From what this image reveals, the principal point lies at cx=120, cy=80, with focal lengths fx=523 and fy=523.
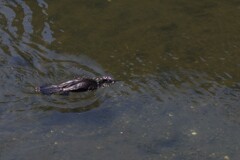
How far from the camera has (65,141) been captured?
7.33m

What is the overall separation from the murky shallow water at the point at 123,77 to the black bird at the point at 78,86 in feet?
0.36

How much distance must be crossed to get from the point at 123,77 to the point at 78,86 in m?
0.94

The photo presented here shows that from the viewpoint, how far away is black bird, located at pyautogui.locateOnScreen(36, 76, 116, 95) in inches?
322

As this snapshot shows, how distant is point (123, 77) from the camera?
8.89m

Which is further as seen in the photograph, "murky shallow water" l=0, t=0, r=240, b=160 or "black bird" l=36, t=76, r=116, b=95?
"black bird" l=36, t=76, r=116, b=95

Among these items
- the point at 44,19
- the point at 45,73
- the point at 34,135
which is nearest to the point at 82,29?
the point at 44,19

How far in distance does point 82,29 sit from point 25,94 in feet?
8.31

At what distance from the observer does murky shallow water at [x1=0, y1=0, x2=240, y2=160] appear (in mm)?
7355

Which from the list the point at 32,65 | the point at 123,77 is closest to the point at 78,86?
the point at 123,77

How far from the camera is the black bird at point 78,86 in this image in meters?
8.17

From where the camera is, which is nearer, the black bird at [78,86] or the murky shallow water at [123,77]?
the murky shallow water at [123,77]

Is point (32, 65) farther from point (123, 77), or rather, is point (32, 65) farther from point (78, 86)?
point (123, 77)

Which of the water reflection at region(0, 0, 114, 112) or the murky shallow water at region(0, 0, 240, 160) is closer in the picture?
the murky shallow water at region(0, 0, 240, 160)

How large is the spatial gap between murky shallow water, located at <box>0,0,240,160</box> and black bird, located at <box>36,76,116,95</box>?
0.36 feet
